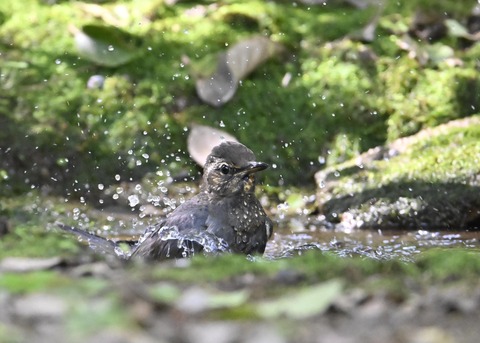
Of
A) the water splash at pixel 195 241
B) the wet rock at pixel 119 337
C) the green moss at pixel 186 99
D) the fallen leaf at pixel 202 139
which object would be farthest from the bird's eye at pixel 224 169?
the wet rock at pixel 119 337

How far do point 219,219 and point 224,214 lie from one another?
0.06m

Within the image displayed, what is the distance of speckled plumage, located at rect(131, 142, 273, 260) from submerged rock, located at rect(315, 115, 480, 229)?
144cm

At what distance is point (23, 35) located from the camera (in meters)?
7.75

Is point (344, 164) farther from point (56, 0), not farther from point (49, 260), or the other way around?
point (49, 260)

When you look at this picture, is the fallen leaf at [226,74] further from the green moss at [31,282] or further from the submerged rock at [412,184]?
the green moss at [31,282]

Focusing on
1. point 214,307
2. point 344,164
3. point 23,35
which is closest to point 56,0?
point 23,35

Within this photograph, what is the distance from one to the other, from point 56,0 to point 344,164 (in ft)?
9.77

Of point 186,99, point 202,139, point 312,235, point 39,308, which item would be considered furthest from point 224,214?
point 39,308

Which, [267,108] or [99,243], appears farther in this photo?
[267,108]

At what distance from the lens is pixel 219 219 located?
516cm

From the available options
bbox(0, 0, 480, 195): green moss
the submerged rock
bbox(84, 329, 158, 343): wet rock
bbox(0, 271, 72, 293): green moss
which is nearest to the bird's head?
the submerged rock

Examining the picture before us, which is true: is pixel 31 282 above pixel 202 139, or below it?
above

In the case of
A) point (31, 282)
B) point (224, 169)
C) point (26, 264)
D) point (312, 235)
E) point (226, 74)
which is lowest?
point (312, 235)

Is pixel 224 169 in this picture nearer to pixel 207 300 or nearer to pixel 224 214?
pixel 224 214
